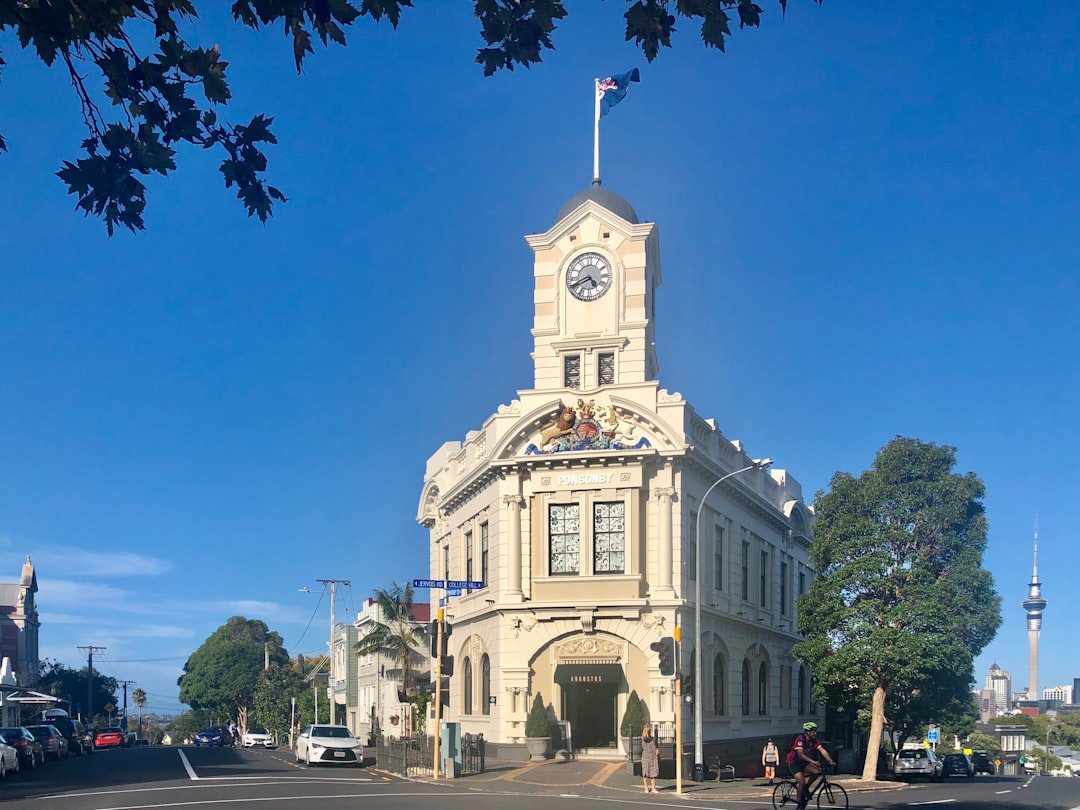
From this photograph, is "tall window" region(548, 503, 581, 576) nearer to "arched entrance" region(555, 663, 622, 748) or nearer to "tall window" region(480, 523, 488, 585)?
"arched entrance" region(555, 663, 622, 748)

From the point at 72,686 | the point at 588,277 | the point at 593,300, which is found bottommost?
the point at 72,686

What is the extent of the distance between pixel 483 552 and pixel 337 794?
57.8ft

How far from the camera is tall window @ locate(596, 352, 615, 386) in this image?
39156 mm

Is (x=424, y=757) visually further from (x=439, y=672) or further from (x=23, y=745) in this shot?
(x=23, y=745)

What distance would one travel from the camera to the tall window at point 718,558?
40.3 meters

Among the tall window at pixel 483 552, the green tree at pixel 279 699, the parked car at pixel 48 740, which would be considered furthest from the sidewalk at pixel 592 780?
the green tree at pixel 279 699

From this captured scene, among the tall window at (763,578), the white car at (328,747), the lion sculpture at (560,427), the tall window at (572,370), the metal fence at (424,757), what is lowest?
the white car at (328,747)

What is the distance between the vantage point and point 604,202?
135 ft

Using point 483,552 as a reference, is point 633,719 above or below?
below

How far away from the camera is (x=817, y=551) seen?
41.4m

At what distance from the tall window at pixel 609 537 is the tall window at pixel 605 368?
14.4 ft

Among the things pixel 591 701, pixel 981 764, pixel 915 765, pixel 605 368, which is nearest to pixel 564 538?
pixel 591 701

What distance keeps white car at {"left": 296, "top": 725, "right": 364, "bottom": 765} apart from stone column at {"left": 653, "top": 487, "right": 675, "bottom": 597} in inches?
410

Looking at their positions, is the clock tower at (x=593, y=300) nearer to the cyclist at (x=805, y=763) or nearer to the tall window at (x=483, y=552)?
the tall window at (x=483, y=552)
